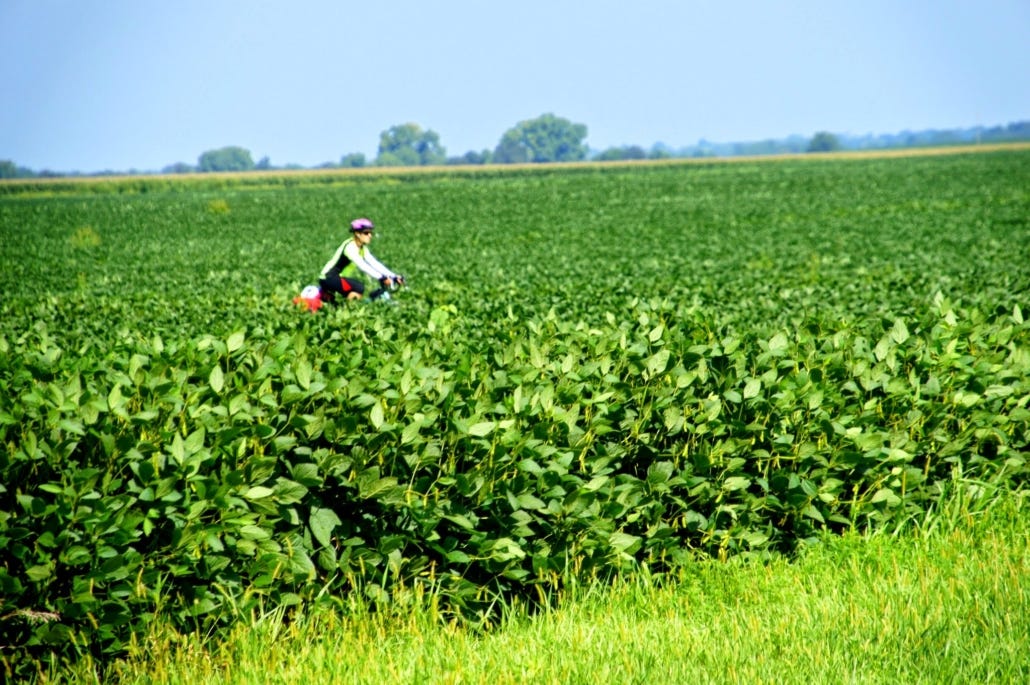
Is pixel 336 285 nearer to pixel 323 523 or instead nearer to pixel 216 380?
pixel 216 380

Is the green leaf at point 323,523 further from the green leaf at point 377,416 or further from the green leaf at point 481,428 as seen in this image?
the green leaf at point 481,428

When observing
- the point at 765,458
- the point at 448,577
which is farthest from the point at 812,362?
the point at 448,577

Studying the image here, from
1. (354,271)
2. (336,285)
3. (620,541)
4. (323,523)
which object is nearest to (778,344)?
(620,541)

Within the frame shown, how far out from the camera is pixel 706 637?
142 inches

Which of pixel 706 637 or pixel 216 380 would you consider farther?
pixel 216 380

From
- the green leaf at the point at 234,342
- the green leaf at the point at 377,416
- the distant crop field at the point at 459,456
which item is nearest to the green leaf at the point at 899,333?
the distant crop field at the point at 459,456

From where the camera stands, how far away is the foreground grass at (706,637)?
130 inches

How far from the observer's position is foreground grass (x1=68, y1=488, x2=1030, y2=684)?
3.31m

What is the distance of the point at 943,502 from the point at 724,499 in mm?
1334

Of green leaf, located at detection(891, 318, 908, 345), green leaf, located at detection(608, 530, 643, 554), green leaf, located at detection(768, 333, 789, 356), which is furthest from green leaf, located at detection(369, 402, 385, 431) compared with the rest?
green leaf, located at detection(891, 318, 908, 345)

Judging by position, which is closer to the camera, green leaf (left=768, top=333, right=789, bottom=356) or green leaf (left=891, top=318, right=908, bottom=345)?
green leaf (left=768, top=333, right=789, bottom=356)

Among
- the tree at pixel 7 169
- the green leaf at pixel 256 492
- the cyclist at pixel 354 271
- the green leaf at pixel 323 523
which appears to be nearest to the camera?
the green leaf at pixel 256 492

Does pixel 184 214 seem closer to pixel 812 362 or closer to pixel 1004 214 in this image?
pixel 1004 214

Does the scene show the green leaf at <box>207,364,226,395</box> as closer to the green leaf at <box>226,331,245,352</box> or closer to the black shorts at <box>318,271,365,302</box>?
the green leaf at <box>226,331,245,352</box>
